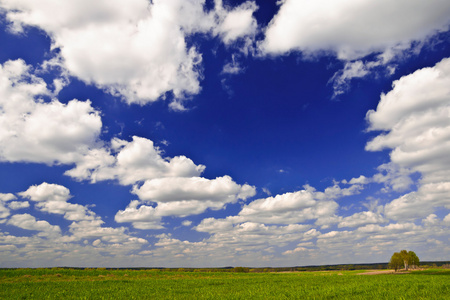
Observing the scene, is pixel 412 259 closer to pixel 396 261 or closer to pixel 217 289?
pixel 396 261

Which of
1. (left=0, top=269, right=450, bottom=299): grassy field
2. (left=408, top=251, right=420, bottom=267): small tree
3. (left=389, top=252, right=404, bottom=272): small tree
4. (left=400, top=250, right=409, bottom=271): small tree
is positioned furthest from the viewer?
(left=408, top=251, right=420, bottom=267): small tree

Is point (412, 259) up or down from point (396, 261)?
up

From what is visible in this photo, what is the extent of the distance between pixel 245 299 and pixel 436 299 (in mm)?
12540

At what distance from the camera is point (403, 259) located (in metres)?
144

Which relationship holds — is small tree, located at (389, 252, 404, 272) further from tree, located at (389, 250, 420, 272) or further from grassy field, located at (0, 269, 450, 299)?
grassy field, located at (0, 269, 450, 299)

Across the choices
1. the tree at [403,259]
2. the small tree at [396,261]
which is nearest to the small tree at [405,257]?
the tree at [403,259]

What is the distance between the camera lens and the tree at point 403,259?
466ft

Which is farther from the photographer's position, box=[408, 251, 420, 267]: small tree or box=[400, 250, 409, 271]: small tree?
box=[408, 251, 420, 267]: small tree

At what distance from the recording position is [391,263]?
143 m

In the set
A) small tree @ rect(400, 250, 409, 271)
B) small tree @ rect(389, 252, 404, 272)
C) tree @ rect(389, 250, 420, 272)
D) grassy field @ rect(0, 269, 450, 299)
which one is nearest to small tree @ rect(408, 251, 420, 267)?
tree @ rect(389, 250, 420, 272)

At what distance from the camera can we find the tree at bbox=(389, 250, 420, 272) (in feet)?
466

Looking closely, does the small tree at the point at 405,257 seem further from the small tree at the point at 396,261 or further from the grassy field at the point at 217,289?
the grassy field at the point at 217,289

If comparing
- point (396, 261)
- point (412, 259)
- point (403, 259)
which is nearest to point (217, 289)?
point (396, 261)

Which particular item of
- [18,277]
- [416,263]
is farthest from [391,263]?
[18,277]
